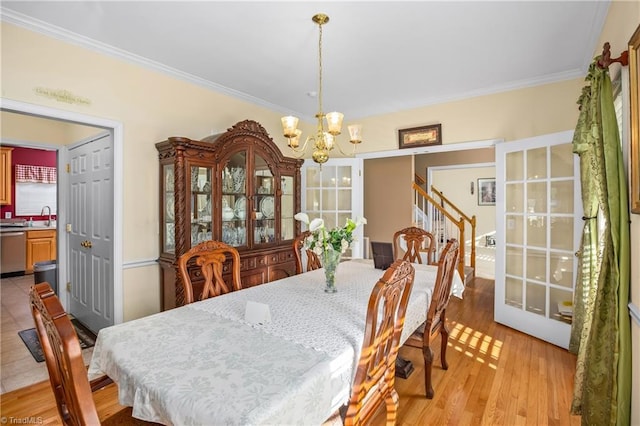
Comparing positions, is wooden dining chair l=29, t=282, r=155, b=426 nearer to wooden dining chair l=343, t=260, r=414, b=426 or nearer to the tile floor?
wooden dining chair l=343, t=260, r=414, b=426

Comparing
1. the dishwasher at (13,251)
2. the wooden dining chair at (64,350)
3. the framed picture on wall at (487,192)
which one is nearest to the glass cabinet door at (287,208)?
the wooden dining chair at (64,350)

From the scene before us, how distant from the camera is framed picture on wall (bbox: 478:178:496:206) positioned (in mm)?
7816

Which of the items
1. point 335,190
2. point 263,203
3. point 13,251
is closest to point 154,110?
point 263,203

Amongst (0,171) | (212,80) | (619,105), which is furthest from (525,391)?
(0,171)

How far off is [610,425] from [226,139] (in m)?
3.29

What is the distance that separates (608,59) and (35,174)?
813 centimetres

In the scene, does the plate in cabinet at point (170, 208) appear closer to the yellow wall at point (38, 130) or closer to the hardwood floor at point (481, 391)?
the yellow wall at point (38, 130)

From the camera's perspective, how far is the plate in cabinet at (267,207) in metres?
3.47

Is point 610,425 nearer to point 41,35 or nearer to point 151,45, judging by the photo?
point 151,45

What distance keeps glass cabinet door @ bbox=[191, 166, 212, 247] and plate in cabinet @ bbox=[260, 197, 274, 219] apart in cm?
68

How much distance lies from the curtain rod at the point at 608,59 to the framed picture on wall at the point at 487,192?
659 centimetres

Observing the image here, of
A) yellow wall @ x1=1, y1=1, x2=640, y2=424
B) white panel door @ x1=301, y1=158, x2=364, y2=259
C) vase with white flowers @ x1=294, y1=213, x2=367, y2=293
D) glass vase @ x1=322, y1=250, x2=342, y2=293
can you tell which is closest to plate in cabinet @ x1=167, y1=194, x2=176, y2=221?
yellow wall @ x1=1, y1=1, x2=640, y2=424

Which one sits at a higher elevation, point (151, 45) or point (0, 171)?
point (151, 45)

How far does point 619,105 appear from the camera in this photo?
78.4 inches
